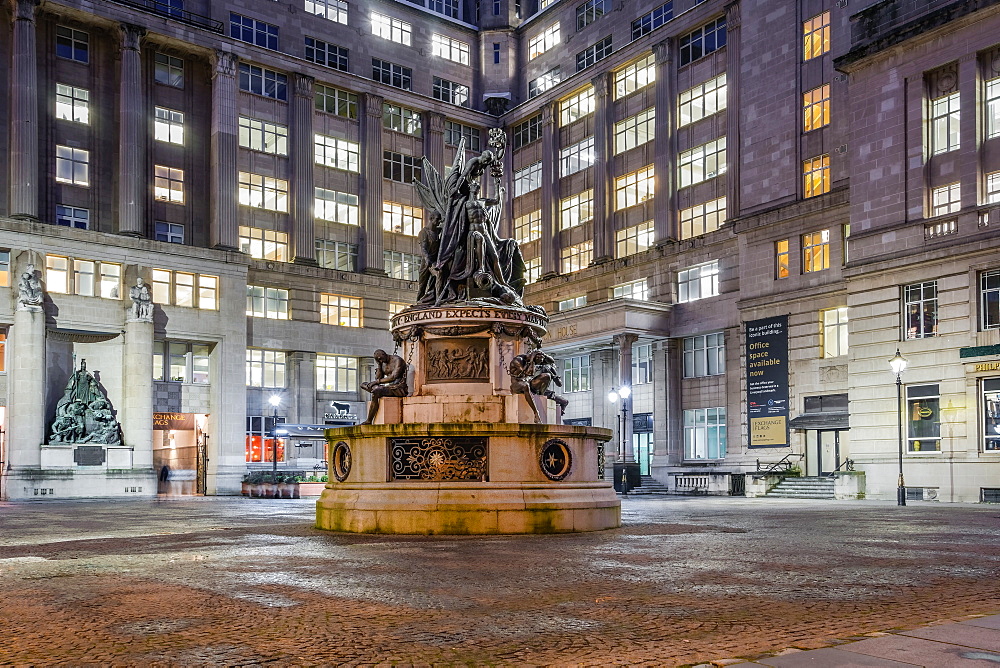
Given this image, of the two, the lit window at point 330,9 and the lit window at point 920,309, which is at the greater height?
the lit window at point 330,9

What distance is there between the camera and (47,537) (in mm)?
19469

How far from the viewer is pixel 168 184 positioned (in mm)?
62375

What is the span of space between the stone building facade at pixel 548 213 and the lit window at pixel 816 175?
→ 0.47 ft

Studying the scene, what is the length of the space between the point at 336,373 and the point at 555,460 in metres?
50.2

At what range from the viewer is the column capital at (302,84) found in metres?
67.8

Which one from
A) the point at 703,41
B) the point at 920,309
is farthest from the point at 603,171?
→ the point at 920,309

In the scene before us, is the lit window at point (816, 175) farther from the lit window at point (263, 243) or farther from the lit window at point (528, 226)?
the lit window at point (263, 243)

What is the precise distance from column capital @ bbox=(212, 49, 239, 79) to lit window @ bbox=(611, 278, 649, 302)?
29263 mm

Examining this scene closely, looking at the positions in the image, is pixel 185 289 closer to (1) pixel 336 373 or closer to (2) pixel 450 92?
(1) pixel 336 373

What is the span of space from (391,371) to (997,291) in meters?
29.9

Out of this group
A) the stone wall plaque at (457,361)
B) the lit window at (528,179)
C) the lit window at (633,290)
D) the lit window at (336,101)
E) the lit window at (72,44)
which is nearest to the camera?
the stone wall plaque at (457,361)

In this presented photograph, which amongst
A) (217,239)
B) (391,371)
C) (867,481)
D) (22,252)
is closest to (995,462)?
(867,481)

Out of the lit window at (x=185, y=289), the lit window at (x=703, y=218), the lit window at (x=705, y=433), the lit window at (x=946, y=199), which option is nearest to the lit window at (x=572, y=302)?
the lit window at (x=703, y=218)

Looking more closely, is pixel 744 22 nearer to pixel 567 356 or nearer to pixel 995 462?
pixel 567 356
